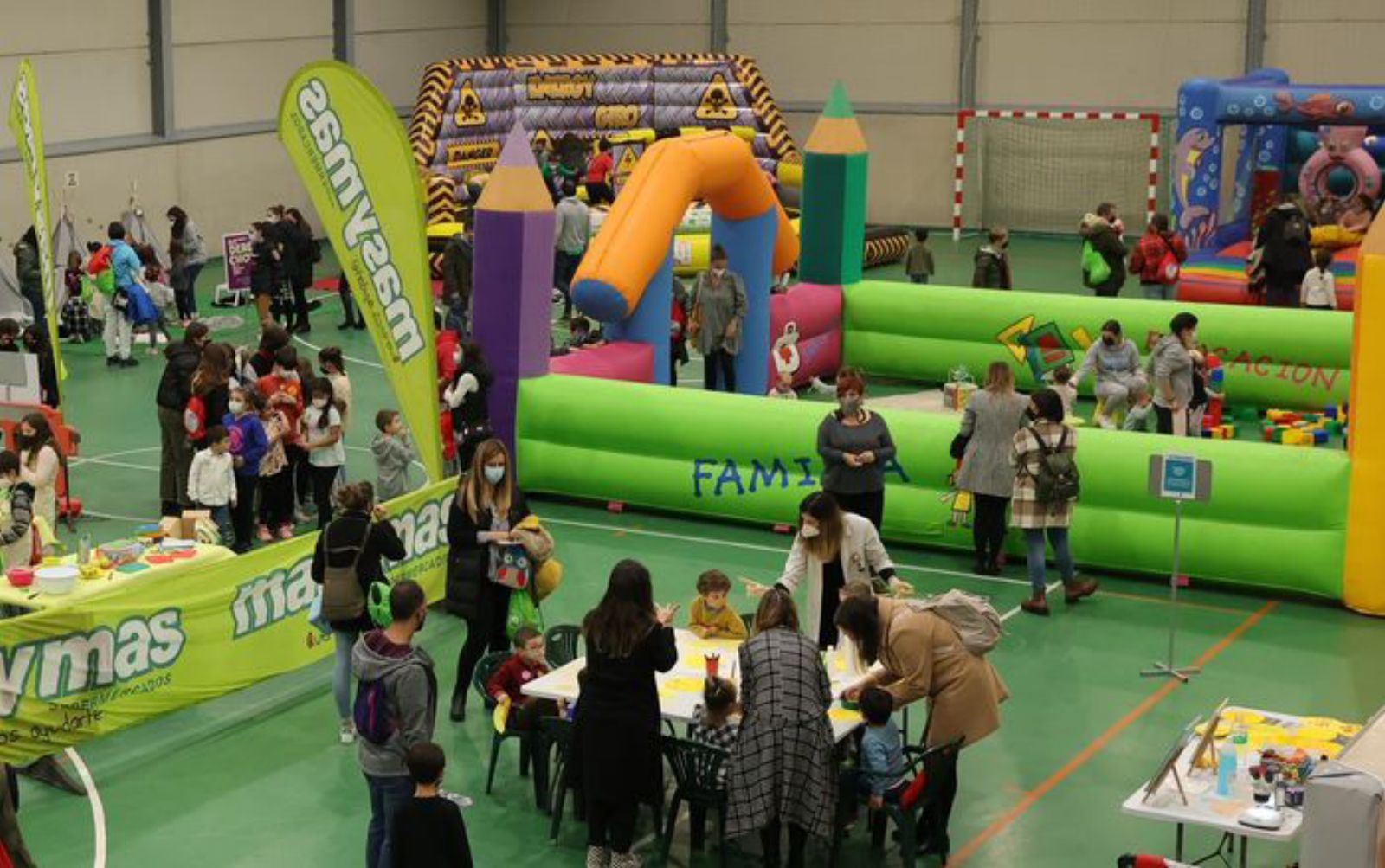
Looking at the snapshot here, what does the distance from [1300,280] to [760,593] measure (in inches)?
452

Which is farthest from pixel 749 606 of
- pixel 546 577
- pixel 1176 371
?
pixel 1176 371

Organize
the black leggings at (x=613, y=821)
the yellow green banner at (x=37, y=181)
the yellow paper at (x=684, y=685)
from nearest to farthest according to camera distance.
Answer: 1. the black leggings at (x=613, y=821)
2. the yellow paper at (x=684, y=685)
3. the yellow green banner at (x=37, y=181)

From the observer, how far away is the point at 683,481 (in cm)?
1475

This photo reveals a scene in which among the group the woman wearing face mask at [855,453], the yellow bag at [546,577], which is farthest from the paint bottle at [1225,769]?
the woman wearing face mask at [855,453]

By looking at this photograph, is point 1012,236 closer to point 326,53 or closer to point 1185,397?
point 326,53

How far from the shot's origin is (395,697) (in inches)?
319

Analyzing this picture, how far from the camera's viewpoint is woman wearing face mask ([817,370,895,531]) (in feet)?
40.5

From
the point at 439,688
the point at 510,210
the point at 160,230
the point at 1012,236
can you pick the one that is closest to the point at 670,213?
the point at 510,210

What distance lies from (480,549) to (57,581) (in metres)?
2.16

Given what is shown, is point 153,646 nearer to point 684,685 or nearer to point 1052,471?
point 684,685

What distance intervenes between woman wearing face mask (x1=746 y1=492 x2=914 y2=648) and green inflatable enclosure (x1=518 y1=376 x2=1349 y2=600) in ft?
11.2

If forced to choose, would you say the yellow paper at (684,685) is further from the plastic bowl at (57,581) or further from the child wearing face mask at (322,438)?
the child wearing face mask at (322,438)

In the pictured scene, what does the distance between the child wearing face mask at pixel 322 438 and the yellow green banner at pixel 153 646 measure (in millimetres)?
2022

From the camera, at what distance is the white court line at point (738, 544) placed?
1351 centimetres
